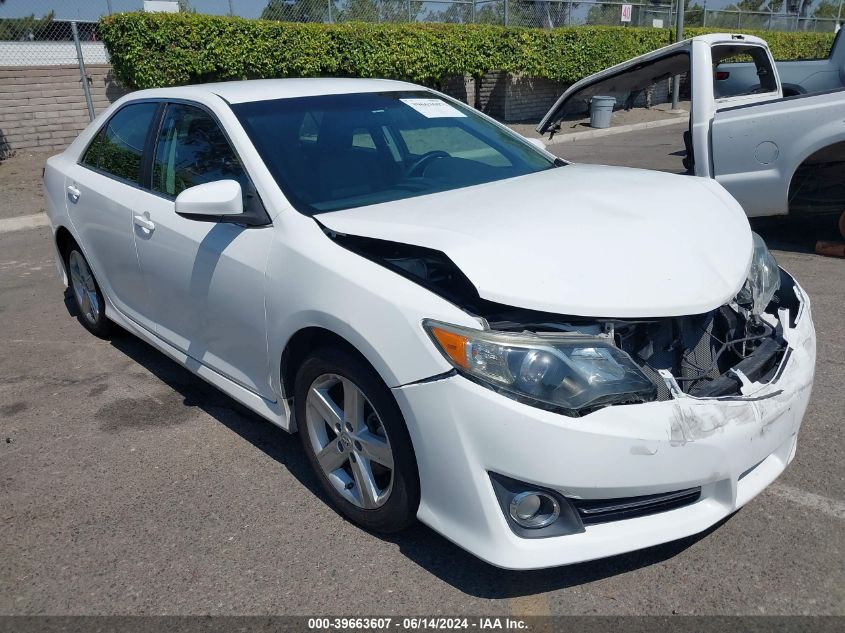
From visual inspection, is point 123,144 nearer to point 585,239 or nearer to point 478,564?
point 585,239

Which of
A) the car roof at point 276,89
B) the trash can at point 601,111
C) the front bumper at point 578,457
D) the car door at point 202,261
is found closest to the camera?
the front bumper at point 578,457

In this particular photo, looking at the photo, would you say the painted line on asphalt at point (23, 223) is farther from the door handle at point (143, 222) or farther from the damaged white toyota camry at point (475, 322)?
the damaged white toyota camry at point (475, 322)

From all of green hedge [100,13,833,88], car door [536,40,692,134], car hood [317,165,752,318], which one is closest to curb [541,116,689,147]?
green hedge [100,13,833,88]

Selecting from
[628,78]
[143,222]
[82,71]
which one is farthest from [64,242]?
[82,71]

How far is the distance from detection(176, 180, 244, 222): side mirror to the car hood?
1.19 ft

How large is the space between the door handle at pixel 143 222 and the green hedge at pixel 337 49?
377 inches

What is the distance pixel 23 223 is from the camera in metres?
8.80

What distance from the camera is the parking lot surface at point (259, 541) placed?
98.7 inches

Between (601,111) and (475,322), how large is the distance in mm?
15997

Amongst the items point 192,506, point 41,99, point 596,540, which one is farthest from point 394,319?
point 41,99

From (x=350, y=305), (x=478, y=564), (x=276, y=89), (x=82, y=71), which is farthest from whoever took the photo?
(x=82, y=71)

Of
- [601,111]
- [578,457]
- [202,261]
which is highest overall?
[202,261]

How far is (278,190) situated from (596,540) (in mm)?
1798

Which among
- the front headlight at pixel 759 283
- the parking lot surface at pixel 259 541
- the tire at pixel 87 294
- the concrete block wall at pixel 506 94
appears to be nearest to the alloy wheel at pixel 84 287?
the tire at pixel 87 294
